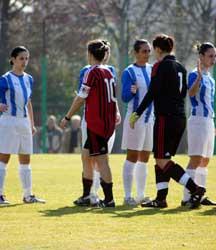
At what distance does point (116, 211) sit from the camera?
11.2 metres

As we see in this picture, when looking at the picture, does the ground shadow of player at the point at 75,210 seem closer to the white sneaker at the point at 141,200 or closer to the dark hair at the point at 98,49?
the white sneaker at the point at 141,200

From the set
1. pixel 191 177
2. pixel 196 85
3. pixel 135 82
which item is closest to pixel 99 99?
pixel 135 82

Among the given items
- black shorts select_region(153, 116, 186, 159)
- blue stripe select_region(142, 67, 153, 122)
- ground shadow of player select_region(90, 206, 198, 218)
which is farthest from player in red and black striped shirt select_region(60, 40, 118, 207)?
blue stripe select_region(142, 67, 153, 122)

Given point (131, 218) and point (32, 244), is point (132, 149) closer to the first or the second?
point (131, 218)

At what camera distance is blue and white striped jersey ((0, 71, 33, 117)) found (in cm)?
1207

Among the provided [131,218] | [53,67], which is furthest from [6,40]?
[131,218]

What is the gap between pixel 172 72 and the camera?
443 inches

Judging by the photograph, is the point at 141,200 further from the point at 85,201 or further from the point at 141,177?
the point at 85,201

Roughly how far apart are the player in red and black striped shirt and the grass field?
0.62m

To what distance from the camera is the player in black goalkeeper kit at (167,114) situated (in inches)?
441

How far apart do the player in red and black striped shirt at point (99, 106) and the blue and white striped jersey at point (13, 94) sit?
0.89 m

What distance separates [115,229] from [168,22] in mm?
17971

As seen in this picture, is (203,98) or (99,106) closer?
(99,106)

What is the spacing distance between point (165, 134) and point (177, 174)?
0.46 metres
